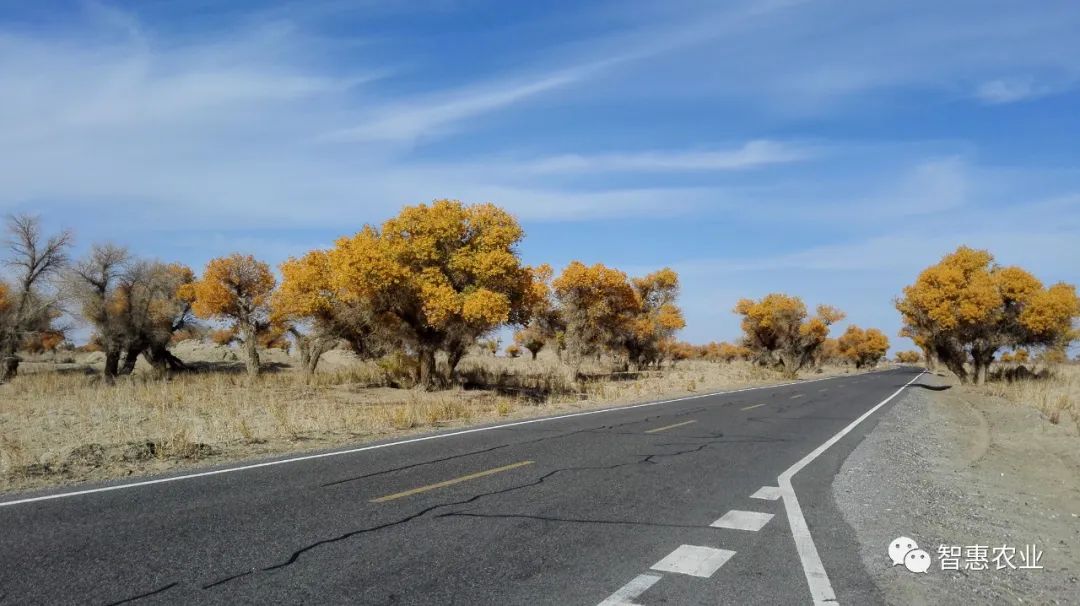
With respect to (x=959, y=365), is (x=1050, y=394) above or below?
below

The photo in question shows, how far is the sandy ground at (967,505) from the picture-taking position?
5536mm

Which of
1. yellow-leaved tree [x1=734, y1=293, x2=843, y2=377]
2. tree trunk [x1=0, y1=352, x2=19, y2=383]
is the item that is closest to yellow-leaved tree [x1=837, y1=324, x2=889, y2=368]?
yellow-leaved tree [x1=734, y1=293, x2=843, y2=377]

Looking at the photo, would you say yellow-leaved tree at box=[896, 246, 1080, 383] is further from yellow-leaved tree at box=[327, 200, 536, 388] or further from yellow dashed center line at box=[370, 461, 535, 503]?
yellow dashed center line at box=[370, 461, 535, 503]

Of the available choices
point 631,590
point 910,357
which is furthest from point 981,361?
point 910,357

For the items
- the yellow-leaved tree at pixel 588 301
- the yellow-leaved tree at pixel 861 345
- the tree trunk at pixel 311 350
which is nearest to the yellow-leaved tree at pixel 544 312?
the yellow-leaved tree at pixel 588 301

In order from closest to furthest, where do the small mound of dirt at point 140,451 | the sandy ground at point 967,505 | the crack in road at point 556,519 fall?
1. the sandy ground at point 967,505
2. the crack in road at point 556,519
3. the small mound of dirt at point 140,451

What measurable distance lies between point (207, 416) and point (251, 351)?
729 inches

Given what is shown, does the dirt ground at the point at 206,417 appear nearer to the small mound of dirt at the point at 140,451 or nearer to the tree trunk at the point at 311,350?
the small mound of dirt at the point at 140,451

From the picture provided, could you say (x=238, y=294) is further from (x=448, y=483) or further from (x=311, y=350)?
(x=448, y=483)

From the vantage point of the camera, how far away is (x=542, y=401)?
25.5 m

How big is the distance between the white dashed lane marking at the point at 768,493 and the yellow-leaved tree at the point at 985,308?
32.7m

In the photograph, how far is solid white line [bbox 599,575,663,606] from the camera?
488 cm

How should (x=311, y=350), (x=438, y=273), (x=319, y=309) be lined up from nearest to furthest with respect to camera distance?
(x=438, y=273), (x=319, y=309), (x=311, y=350)

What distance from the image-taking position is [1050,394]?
2767cm
